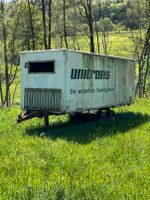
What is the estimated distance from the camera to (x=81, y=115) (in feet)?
66.2

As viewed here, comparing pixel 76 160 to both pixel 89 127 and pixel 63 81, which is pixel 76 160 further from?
pixel 89 127

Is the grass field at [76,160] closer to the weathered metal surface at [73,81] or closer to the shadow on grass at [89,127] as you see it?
the shadow on grass at [89,127]

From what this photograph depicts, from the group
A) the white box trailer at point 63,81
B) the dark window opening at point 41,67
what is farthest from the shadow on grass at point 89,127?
the dark window opening at point 41,67

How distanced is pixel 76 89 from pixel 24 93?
2434 millimetres

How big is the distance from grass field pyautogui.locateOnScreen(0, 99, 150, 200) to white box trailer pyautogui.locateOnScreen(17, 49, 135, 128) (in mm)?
1061

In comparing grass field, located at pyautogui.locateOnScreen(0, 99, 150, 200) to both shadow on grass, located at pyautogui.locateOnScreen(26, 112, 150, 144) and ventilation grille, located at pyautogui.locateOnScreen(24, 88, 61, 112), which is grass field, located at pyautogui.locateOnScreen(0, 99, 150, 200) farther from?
ventilation grille, located at pyautogui.locateOnScreen(24, 88, 61, 112)

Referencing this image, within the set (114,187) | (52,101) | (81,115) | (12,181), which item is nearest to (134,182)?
(114,187)

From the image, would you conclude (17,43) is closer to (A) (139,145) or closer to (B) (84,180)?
(A) (139,145)

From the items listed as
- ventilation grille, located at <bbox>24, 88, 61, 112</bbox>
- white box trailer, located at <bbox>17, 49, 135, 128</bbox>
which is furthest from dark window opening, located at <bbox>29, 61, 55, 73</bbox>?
ventilation grille, located at <bbox>24, 88, 61, 112</bbox>

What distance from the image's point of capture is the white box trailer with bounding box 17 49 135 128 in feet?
54.6

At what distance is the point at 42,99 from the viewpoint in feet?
56.4

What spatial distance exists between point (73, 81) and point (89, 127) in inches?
85.9

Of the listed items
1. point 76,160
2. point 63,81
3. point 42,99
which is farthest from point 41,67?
point 76,160

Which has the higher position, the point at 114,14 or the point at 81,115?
the point at 114,14
